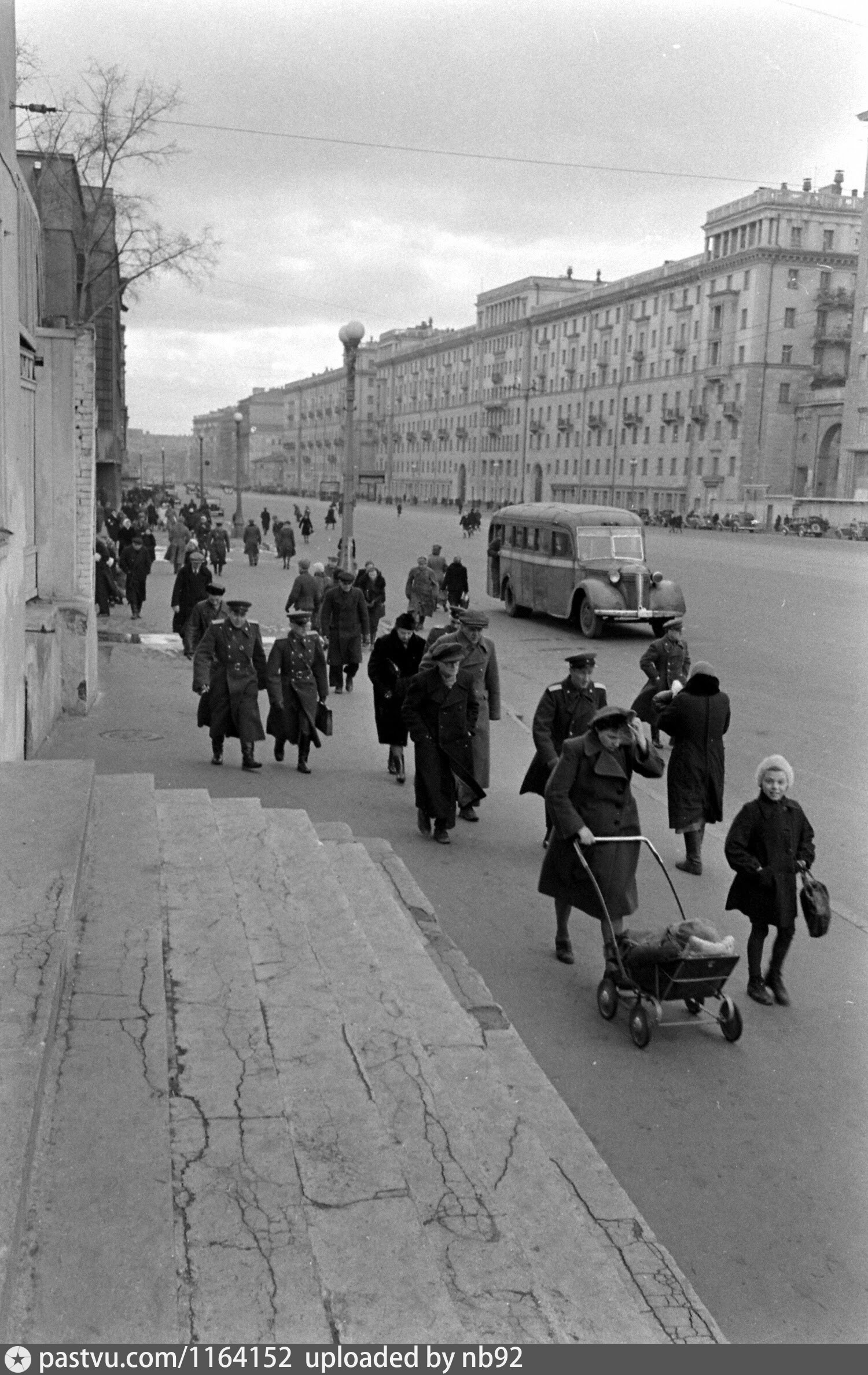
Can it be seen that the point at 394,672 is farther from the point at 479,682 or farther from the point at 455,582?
the point at 455,582

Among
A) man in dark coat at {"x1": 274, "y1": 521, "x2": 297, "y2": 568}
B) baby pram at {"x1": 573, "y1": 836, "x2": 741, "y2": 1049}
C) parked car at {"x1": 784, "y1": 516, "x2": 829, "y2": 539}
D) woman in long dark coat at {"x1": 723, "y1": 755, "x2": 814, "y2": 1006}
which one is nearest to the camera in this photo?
baby pram at {"x1": 573, "y1": 836, "x2": 741, "y2": 1049}

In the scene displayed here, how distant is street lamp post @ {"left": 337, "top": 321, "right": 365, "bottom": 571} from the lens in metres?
19.5

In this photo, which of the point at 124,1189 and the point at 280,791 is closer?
the point at 124,1189

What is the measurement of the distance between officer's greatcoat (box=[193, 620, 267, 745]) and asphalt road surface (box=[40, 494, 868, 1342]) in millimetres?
454

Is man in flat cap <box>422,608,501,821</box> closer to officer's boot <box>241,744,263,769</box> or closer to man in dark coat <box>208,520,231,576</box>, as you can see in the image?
officer's boot <box>241,744,263,769</box>

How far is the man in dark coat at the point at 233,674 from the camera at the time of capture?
10.9 m

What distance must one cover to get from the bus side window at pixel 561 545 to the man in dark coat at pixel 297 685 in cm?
1369

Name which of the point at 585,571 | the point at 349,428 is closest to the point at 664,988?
the point at 349,428

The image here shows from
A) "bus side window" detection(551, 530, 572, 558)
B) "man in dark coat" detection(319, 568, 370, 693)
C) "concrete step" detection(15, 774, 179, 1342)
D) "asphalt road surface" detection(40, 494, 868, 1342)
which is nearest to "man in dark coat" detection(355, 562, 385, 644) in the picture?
"asphalt road surface" detection(40, 494, 868, 1342)

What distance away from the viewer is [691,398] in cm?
8612

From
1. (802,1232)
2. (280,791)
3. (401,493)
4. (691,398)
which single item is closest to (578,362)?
(691,398)

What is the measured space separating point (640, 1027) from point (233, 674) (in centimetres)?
591
